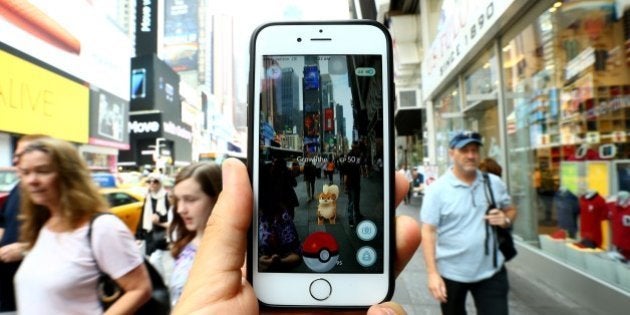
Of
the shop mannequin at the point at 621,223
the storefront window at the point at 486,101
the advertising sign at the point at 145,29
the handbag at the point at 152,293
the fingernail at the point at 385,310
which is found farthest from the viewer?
the advertising sign at the point at 145,29

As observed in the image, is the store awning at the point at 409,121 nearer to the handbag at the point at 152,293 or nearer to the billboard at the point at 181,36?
→ the handbag at the point at 152,293

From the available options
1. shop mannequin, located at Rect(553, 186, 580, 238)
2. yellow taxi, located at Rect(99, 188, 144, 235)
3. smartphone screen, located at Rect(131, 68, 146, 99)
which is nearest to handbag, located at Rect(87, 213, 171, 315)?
shop mannequin, located at Rect(553, 186, 580, 238)

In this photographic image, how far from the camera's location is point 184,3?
115375 mm

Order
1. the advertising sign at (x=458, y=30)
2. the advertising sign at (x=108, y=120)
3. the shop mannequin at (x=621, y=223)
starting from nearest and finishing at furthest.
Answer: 1. the shop mannequin at (x=621, y=223)
2. the advertising sign at (x=458, y=30)
3. the advertising sign at (x=108, y=120)


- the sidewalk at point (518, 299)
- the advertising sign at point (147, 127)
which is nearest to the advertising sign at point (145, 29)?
the advertising sign at point (147, 127)

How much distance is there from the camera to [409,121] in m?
20.3

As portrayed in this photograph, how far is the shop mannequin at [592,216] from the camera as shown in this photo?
15.7 ft

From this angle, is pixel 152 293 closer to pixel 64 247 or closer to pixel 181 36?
pixel 64 247

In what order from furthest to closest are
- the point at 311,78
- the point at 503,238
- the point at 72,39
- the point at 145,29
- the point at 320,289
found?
the point at 145,29, the point at 72,39, the point at 503,238, the point at 311,78, the point at 320,289

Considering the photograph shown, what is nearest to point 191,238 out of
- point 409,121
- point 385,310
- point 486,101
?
point 385,310

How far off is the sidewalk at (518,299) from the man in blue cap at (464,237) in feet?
5.56

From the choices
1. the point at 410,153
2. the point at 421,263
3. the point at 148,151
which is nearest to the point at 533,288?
the point at 421,263

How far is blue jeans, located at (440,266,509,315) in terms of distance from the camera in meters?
2.93

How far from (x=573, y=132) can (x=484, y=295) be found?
3.63 meters
